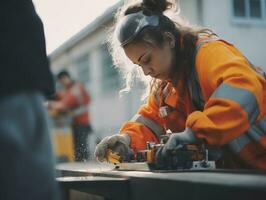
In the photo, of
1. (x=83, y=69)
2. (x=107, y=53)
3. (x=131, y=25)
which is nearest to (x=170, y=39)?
(x=131, y=25)

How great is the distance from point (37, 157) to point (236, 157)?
1422 millimetres

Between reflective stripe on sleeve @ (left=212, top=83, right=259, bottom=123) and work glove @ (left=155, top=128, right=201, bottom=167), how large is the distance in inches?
7.7

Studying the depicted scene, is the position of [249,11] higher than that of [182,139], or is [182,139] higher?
[249,11]

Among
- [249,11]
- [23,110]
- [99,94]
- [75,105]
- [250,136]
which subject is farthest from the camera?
[99,94]

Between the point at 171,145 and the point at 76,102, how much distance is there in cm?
627

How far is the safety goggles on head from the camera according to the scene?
240 centimetres

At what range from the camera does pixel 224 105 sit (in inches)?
79.0

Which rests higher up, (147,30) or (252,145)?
(147,30)

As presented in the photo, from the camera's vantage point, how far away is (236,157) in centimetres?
226

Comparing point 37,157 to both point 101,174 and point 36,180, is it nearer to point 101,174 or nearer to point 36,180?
point 36,180

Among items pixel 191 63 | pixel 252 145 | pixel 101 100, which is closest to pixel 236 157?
pixel 252 145

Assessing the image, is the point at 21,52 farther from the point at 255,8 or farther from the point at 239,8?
the point at 255,8

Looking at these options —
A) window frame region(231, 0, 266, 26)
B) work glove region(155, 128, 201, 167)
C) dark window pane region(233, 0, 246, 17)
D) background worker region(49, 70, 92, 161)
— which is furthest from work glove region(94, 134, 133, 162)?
dark window pane region(233, 0, 246, 17)

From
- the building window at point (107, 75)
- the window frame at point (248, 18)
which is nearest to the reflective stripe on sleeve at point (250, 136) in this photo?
the window frame at point (248, 18)
